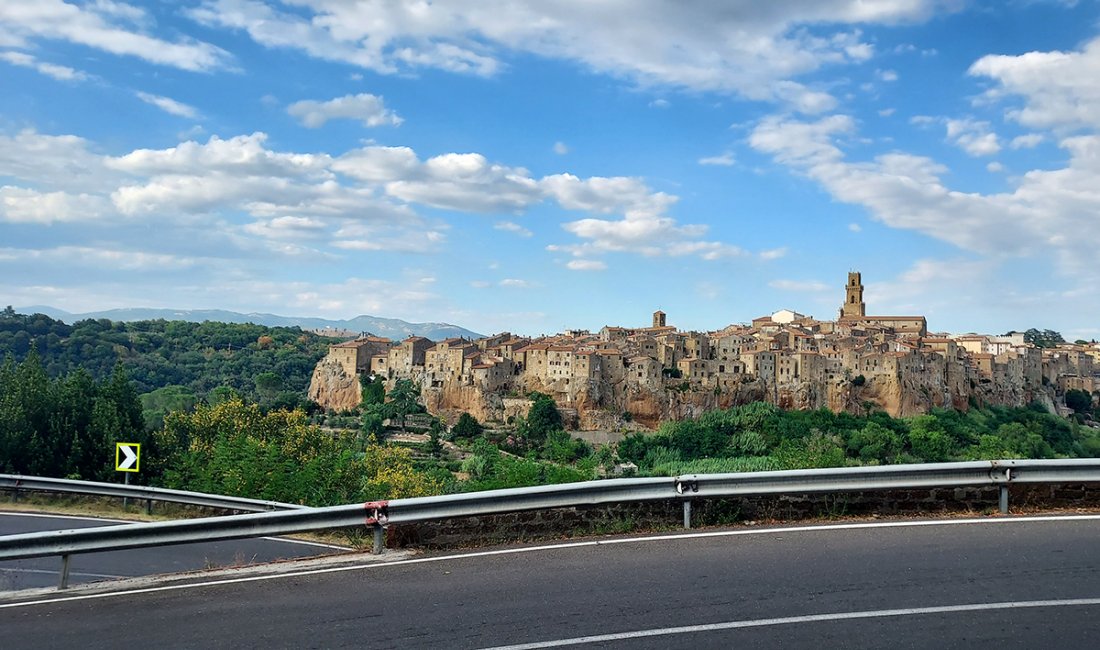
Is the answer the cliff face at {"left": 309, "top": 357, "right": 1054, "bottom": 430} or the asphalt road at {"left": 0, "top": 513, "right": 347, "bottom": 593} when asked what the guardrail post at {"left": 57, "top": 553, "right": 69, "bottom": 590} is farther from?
the cliff face at {"left": 309, "top": 357, "right": 1054, "bottom": 430}

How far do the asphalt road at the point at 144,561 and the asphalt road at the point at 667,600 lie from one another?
2.45 metres

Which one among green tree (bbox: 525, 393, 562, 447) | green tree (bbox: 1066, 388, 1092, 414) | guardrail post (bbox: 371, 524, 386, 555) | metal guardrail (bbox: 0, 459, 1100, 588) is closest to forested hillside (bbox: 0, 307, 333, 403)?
green tree (bbox: 525, 393, 562, 447)

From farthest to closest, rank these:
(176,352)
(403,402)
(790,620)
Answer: (176,352) < (403,402) < (790,620)

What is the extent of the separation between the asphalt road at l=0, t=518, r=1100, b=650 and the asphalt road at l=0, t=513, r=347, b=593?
2.45 m

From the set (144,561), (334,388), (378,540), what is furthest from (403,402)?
(378,540)

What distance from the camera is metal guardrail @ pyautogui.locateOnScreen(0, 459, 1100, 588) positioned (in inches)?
224

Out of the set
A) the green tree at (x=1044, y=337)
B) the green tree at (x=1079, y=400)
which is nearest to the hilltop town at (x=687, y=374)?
the green tree at (x=1079, y=400)

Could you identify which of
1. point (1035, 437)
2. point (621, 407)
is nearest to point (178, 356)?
point (621, 407)

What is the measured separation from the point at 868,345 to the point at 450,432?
43.5 m

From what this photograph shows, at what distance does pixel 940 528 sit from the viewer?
6.15 metres

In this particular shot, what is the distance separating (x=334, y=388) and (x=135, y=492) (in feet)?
258

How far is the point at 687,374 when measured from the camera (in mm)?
82375

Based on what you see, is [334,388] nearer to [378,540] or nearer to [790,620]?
[378,540]

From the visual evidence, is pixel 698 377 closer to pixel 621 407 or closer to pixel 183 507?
pixel 621 407
